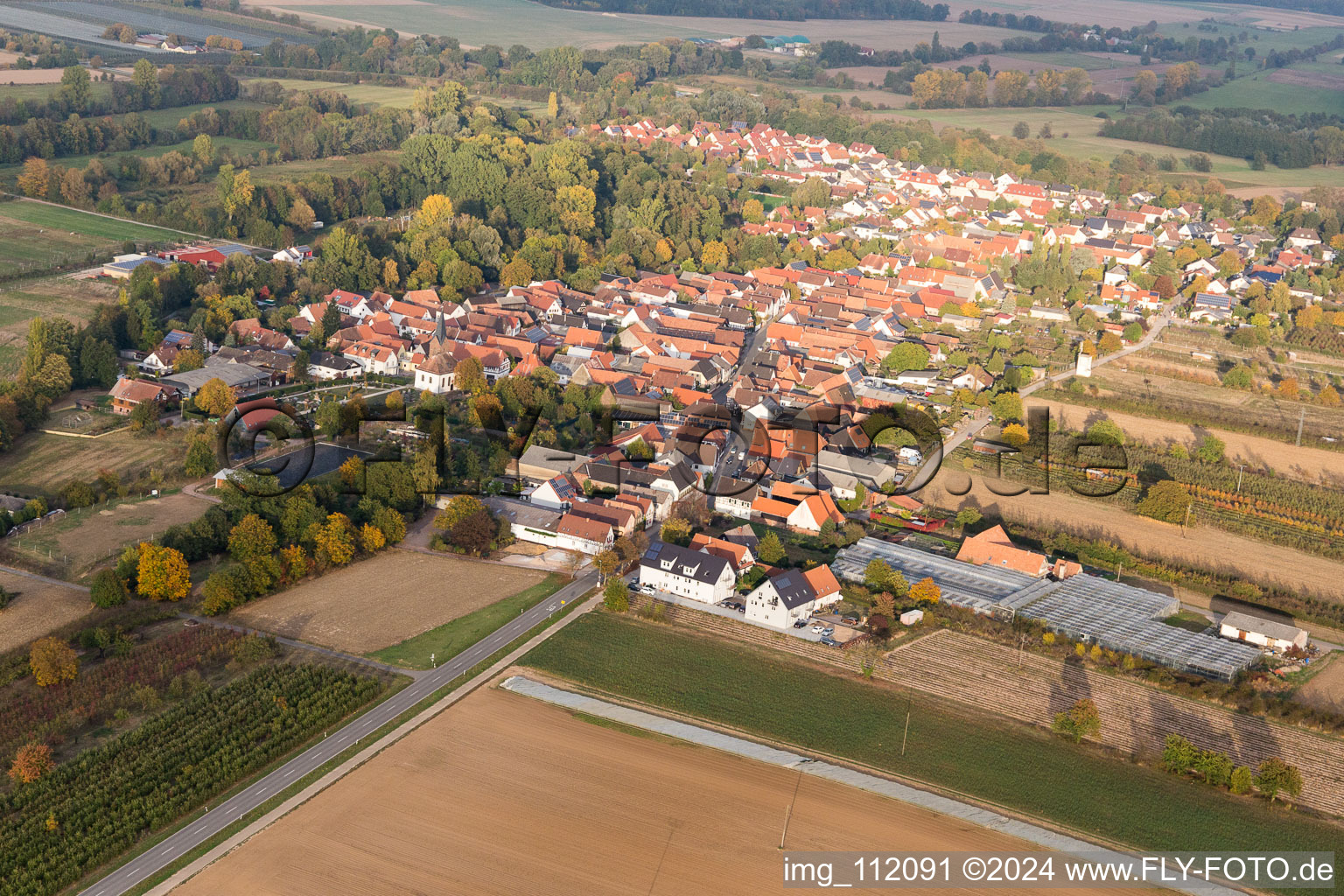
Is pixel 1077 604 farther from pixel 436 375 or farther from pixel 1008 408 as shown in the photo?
pixel 436 375

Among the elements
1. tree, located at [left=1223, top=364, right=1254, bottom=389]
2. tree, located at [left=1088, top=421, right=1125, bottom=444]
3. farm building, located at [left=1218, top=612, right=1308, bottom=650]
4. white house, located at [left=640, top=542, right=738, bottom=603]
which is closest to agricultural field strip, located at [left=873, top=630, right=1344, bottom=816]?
farm building, located at [left=1218, top=612, right=1308, bottom=650]

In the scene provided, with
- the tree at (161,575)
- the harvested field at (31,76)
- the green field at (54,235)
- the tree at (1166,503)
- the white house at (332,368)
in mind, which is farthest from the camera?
the harvested field at (31,76)

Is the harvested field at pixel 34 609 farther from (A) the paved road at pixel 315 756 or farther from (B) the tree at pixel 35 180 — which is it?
(B) the tree at pixel 35 180

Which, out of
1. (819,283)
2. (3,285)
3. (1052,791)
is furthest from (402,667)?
(819,283)

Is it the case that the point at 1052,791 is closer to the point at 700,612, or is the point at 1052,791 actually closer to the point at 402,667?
the point at 700,612

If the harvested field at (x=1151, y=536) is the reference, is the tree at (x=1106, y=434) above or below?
above

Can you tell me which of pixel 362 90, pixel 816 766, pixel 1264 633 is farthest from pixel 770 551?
pixel 362 90

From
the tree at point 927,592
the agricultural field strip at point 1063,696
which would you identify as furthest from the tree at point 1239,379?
the agricultural field strip at point 1063,696
